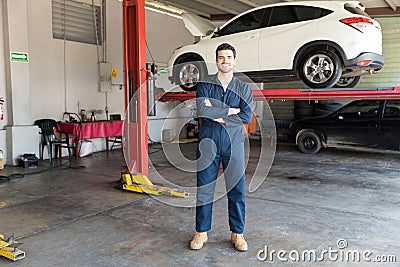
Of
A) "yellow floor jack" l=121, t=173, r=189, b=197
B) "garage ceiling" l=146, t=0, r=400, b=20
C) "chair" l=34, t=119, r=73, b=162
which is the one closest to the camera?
"yellow floor jack" l=121, t=173, r=189, b=197

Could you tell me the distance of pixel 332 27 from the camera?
197 inches

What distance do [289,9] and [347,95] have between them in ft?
5.18

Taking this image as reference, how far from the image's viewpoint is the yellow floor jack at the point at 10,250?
2904mm

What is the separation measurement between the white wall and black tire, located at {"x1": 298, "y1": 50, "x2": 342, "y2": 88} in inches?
202

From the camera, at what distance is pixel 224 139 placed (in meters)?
2.89

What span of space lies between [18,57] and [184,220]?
5.14 m

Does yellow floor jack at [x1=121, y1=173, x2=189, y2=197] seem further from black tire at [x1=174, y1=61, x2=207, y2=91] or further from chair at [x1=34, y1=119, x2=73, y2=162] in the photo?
chair at [x1=34, y1=119, x2=73, y2=162]

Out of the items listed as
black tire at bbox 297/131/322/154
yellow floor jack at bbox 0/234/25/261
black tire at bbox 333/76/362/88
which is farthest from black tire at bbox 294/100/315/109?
yellow floor jack at bbox 0/234/25/261

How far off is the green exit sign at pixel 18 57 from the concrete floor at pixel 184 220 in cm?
236

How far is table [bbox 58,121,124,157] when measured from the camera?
7566mm

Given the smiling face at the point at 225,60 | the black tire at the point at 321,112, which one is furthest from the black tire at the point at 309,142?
the smiling face at the point at 225,60

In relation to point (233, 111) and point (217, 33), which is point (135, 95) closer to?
point (217, 33)

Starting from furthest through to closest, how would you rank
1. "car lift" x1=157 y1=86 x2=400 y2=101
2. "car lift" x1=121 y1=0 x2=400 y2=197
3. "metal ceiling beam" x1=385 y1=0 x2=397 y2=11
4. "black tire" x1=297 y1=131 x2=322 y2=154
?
"metal ceiling beam" x1=385 y1=0 x2=397 y2=11 < "black tire" x1=297 y1=131 x2=322 y2=154 < "car lift" x1=157 y1=86 x2=400 y2=101 < "car lift" x1=121 y1=0 x2=400 y2=197

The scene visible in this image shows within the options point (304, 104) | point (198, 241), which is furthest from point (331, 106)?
point (198, 241)
